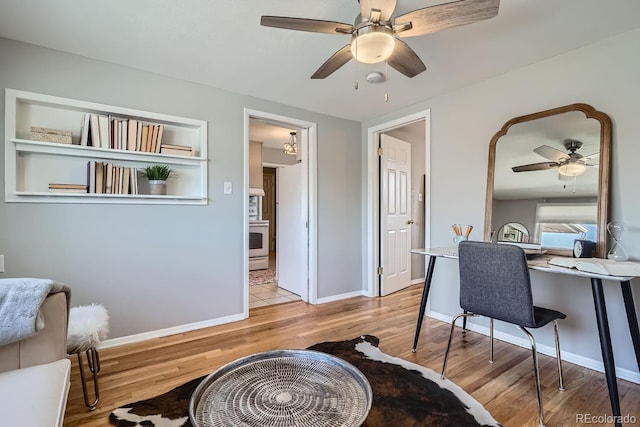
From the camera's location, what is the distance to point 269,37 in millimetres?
2104

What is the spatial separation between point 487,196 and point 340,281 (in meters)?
1.96

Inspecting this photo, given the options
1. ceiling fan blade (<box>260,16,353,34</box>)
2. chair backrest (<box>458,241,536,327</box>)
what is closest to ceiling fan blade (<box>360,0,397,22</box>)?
ceiling fan blade (<box>260,16,353,34</box>)

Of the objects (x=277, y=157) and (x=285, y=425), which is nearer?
(x=285, y=425)

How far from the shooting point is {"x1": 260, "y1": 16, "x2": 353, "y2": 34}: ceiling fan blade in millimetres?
1535

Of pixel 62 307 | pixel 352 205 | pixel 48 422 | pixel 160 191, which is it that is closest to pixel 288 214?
pixel 352 205

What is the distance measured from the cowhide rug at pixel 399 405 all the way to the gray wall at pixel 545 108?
1146 millimetres

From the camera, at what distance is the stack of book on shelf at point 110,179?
2.40 m

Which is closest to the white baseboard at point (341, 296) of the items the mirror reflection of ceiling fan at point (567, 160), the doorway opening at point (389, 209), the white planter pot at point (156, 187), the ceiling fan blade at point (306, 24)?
the doorway opening at point (389, 209)

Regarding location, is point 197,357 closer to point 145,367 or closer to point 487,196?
point 145,367

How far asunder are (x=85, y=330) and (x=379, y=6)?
7.27 feet

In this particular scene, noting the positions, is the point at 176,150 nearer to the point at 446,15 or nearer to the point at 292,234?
the point at 292,234

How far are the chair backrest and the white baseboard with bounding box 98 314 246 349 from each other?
84.8 inches

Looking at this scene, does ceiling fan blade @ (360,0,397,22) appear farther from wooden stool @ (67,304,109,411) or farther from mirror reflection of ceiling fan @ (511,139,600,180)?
wooden stool @ (67,304,109,411)

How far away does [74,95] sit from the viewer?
2.34 meters
